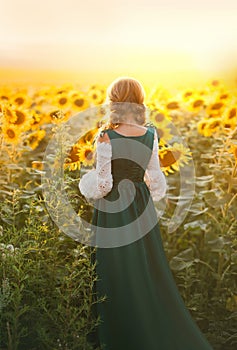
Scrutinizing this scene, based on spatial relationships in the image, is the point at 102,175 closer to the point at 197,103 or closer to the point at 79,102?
the point at 79,102

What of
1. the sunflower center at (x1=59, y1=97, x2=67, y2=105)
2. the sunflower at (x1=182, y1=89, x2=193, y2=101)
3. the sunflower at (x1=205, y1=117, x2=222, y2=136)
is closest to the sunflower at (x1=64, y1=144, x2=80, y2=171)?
the sunflower at (x1=205, y1=117, x2=222, y2=136)

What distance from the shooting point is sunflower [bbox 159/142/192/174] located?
4.16 m

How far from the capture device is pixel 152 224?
3.60 metres

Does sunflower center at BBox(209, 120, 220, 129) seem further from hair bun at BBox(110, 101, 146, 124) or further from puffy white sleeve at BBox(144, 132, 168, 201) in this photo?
hair bun at BBox(110, 101, 146, 124)

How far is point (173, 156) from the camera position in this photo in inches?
165

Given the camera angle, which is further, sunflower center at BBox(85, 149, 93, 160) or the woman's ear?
sunflower center at BBox(85, 149, 93, 160)

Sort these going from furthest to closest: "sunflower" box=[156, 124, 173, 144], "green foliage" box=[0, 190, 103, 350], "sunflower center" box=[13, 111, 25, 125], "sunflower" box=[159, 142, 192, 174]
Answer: "sunflower" box=[156, 124, 173, 144] → "sunflower center" box=[13, 111, 25, 125] → "sunflower" box=[159, 142, 192, 174] → "green foliage" box=[0, 190, 103, 350]

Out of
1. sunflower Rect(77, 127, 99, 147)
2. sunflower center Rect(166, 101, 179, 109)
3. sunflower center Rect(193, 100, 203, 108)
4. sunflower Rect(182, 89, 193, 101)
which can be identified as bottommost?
sunflower Rect(77, 127, 99, 147)

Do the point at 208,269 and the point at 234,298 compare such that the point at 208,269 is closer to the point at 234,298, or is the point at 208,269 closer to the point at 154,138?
the point at 234,298

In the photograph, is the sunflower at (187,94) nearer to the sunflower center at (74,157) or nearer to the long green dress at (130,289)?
the sunflower center at (74,157)

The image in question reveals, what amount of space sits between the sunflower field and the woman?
0.38 feet

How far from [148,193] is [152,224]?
158 mm

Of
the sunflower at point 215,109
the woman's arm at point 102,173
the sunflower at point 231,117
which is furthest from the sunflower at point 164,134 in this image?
the woman's arm at point 102,173

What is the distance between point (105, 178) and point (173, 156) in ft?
2.93
